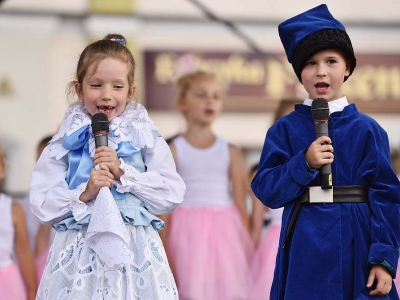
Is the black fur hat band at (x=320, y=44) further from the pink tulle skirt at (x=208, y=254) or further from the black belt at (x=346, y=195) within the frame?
the pink tulle skirt at (x=208, y=254)

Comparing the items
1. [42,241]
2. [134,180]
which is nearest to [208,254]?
[42,241]

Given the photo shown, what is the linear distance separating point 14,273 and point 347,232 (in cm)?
224

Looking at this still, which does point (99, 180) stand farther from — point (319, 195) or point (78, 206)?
point (319, 195)

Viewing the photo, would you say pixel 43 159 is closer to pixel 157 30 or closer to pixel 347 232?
pixel 347 232

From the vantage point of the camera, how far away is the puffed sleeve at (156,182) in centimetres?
306

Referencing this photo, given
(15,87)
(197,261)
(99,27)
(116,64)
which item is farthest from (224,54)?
(116,64)

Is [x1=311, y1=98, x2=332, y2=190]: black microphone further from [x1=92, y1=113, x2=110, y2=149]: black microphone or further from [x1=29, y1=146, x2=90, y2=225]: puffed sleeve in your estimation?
[x1=29, y1=146, x2=90, y2=225]: puffed sleeve

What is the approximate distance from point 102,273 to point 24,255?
181 centimetres

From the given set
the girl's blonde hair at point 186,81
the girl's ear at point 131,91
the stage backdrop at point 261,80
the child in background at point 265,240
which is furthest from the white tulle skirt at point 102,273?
the stage backdrop at point 261,80

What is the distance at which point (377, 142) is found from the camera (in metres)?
2.99

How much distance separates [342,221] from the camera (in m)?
2.93

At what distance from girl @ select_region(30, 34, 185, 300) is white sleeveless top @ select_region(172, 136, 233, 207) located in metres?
1.72

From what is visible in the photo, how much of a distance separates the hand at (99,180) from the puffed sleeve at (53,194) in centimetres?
→ 6

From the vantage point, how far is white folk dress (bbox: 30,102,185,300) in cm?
296
